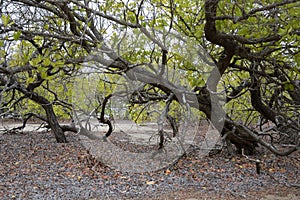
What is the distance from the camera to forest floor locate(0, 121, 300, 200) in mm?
4641

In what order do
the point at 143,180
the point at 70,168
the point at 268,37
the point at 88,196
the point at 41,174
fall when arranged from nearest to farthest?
the point at 268,37
the point at 88,196
the point at 143,180
the point at 41,174
the point at 70,168

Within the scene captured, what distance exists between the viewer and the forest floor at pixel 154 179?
15.2ft

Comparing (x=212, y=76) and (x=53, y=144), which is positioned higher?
(x=212, y=76)

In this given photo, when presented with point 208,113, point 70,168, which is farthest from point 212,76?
point 70,168

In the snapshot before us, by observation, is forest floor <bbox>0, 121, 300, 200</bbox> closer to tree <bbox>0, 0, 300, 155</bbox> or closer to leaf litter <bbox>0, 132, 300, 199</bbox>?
leaf litter <bbox>0, 132, 300, 199</bbox>

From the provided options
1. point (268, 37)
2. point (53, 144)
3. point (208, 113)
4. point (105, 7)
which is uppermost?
point (105, 7)

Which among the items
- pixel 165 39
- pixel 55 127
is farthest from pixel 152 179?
pixel 55 127

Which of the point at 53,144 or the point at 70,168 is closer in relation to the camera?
the point at 70,168

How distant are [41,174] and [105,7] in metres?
3.08

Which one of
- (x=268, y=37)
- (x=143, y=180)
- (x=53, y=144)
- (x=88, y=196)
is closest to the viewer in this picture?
(x=268, y=37)

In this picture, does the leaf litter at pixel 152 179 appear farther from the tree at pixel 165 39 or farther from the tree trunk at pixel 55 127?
the tree trunk at pixel 55 127

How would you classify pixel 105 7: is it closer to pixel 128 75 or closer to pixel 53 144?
Answer: pixel 128 75

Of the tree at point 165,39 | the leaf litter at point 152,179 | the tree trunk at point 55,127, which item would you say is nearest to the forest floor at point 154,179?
the leaf litter at point 152,179

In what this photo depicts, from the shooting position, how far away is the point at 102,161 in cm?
652
